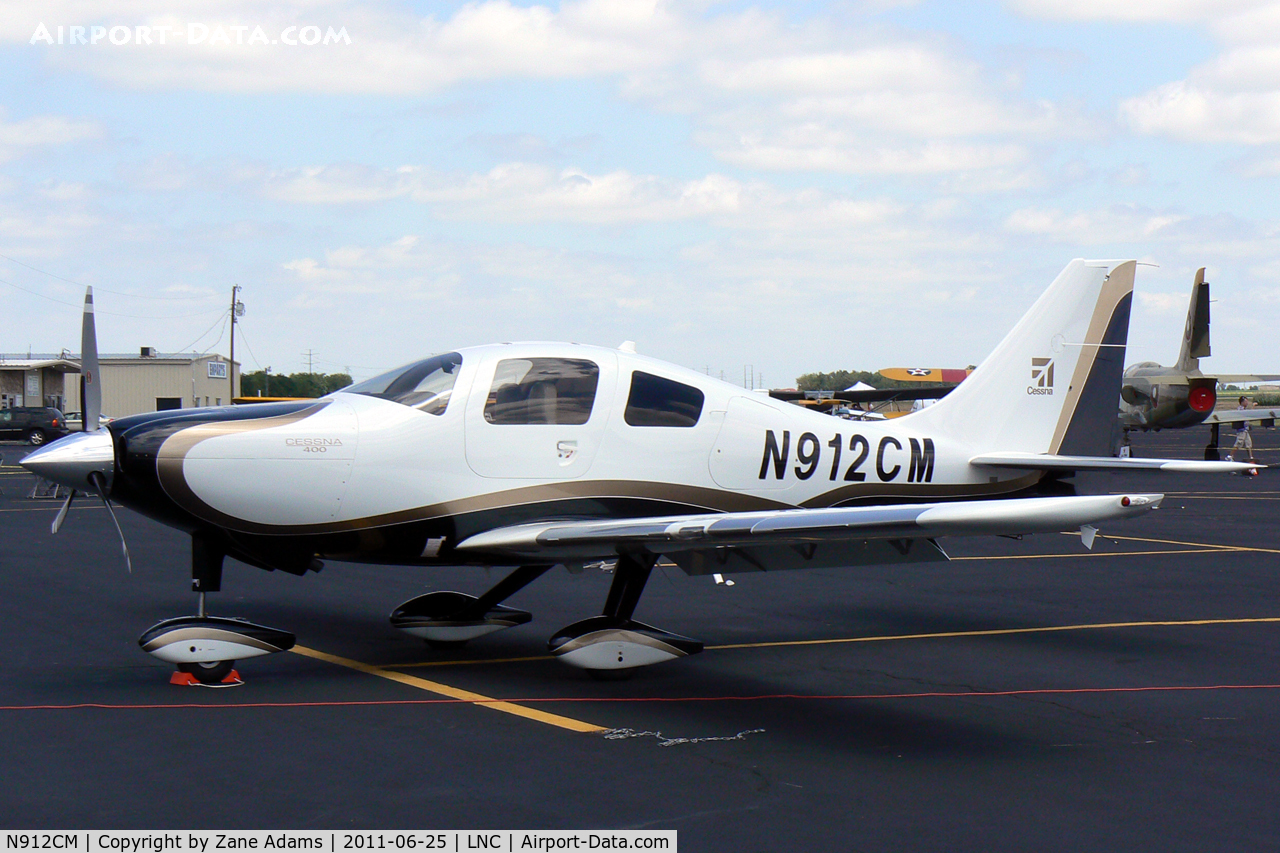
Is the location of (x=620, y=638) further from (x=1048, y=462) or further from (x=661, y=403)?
(x=1048, y=462)

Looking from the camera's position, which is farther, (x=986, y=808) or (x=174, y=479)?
(x=174, y=479)

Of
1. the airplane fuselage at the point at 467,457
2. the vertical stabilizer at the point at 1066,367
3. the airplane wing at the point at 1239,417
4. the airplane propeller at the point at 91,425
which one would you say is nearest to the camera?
the airplane propeller at the point at 91,425

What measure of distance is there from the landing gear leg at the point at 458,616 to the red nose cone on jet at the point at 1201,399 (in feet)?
91.1

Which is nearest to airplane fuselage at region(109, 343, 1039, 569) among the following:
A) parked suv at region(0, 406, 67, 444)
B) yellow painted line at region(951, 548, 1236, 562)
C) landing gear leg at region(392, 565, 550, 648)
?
landing gear leg at region(392, 565, 550, 648)

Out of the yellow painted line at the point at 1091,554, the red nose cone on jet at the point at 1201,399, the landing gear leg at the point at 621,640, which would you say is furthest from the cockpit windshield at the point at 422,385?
the red nose cone on jet at the point at 1201,399

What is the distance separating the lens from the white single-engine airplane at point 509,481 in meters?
7.25

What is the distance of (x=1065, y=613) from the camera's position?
1062cm

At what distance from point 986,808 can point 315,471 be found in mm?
4729

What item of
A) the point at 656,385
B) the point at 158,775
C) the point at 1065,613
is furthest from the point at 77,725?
the point at 1065,613

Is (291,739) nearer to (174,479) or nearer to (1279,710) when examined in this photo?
(174,479)

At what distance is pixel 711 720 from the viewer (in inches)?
264

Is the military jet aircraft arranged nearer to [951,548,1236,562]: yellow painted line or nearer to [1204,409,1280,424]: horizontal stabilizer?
[1204,409,1280,424]: horizontal stabilizer

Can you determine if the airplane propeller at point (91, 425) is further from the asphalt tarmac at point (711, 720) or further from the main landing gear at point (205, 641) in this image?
the asphalt tarmac at point (711, 720)

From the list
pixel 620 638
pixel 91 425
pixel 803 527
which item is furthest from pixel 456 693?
pixel 91 425
